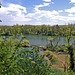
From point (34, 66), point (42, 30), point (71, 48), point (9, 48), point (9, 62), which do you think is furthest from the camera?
point (42, 30)

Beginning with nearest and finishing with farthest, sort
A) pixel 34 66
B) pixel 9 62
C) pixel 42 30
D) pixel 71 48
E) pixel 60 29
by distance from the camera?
pixel 9 62, pixel 34 66, pixel 71 48, pixel 60 29, pixel 42 30

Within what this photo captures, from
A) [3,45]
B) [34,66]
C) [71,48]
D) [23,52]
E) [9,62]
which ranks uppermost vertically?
[3,45]

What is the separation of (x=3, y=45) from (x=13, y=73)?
76 cm

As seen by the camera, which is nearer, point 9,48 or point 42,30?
point 9,48

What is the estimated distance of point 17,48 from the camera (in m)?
2.93

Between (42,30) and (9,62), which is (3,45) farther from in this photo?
(42,30)

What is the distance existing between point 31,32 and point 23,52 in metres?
102

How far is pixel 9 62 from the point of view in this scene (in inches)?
106

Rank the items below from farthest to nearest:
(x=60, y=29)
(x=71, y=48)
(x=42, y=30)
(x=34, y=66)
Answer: (x=42, y=30) → (x=60, y=29) → (x=71, y=48) → (x=34, y=66)

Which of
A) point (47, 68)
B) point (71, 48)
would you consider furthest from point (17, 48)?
point (71, 48)

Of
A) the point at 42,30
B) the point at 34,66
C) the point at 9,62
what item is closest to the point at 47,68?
the point at 34,66

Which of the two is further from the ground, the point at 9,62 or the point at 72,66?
the point at 9,62

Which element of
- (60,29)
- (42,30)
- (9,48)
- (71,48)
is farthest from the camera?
(42,30)

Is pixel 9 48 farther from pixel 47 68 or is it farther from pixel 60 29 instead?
pixel 60 29
